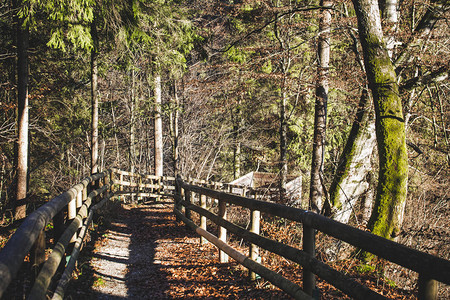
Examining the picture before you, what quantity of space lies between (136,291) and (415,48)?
7925mm

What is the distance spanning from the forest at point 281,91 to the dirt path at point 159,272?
2.92 meters

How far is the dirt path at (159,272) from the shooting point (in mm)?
4855

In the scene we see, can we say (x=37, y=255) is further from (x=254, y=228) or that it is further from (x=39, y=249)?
(x=254, y=228)

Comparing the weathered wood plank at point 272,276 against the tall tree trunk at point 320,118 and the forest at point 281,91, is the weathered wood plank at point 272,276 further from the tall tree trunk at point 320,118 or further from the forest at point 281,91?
the tall tree trunk at point 320,118

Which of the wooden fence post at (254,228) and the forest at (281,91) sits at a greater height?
the forest at (281,91)

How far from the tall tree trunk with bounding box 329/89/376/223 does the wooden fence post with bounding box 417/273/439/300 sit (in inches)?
226

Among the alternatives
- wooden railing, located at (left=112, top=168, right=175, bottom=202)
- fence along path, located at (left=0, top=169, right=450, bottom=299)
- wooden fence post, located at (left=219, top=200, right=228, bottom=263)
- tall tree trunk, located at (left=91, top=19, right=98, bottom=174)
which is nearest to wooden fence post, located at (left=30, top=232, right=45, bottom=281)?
fence along path, located at (left=0, top=169, right=450, bottom=299)

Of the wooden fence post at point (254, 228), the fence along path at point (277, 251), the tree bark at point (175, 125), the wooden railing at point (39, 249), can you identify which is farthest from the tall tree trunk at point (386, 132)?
the tree bark at point (175, 125)

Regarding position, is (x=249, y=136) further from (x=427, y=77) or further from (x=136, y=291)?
(x=136, y=291)

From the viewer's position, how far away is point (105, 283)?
17.8 feet

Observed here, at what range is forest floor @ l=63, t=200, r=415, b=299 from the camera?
15.6ft

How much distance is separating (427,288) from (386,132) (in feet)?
14.7

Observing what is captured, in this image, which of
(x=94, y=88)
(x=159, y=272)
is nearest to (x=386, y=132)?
(x=159, y=272)

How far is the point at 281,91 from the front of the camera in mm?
14273
